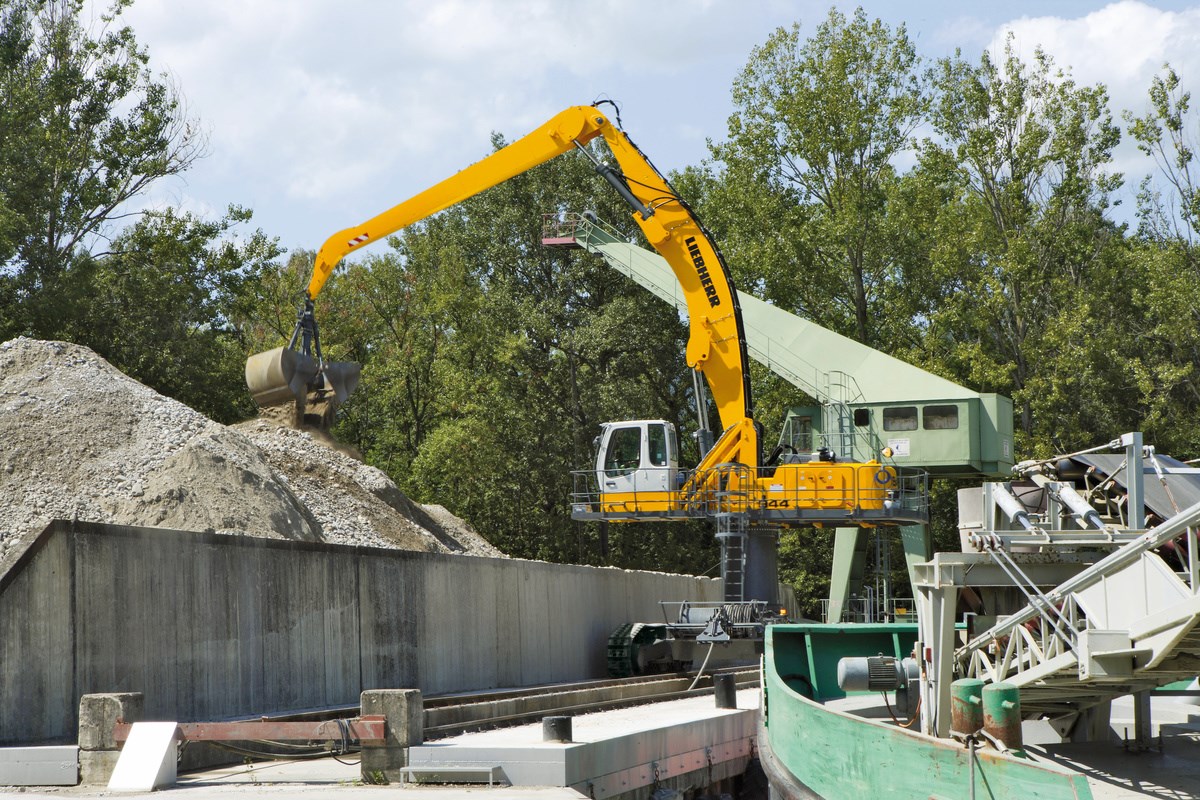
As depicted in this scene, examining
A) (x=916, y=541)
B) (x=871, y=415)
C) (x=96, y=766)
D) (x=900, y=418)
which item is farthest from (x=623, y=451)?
(x=96, y=766)

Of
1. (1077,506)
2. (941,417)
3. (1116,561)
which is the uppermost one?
(941,417)

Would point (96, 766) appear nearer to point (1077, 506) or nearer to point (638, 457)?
point (1077, 506)

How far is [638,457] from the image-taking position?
25891 millimetres

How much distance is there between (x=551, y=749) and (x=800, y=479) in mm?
14203

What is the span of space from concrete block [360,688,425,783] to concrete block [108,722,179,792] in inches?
66.1

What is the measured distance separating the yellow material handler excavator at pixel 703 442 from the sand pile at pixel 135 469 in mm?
3878

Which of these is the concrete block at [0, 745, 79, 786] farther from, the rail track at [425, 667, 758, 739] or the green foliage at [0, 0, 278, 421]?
the green foliage at [0, 0, 278, 421]

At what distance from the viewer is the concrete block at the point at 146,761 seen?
37.1 feet

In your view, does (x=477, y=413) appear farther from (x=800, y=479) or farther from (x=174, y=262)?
(x=800, y=479)

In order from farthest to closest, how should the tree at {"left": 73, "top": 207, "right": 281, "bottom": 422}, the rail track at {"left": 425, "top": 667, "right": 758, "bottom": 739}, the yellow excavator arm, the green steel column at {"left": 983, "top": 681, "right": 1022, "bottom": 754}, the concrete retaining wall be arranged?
Answer: 1. the tree at {"left": 73, "top": 207, "right": 281, "bottom": 422}
2. the yellow excavator arm
3. the rail track at {"left": 425, "top": 667, "right": 758, "bottom": 739}
4. the concrete retaining wall
5. the green steel column at {"left": 983, "top": 681, "right": 1022, "bottom": 754}

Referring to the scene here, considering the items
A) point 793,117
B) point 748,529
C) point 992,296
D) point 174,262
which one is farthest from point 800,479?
point 174,262

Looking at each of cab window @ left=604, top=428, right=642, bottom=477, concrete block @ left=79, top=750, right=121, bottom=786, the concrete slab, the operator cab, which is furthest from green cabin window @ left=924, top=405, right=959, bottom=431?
concrete block @ left=79, top=750, right=121, bottom=786

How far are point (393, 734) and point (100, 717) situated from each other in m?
2.62

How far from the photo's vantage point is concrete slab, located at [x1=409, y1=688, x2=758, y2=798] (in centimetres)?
1159
